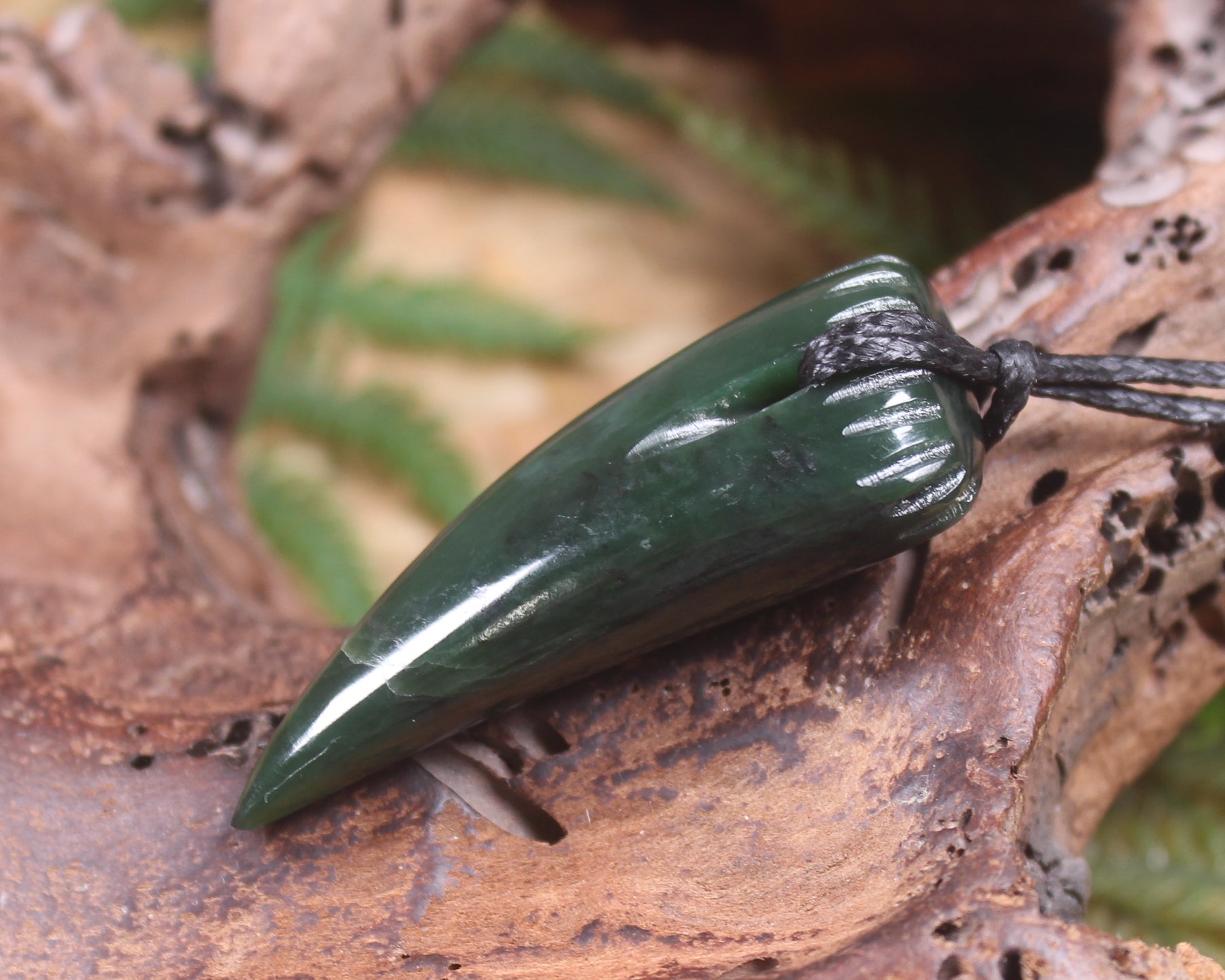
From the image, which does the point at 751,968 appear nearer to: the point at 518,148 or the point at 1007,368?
the point at 1007,368

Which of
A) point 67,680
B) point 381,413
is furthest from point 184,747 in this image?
point 381,413

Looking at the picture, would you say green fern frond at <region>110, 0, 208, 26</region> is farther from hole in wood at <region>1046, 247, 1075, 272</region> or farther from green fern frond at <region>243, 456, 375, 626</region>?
hole in wood at <region>1046, 247, 1075, 272</region>

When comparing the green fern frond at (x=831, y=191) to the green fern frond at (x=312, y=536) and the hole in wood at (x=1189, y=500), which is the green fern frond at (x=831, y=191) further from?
the hole in wood at (x=1189, y=500)

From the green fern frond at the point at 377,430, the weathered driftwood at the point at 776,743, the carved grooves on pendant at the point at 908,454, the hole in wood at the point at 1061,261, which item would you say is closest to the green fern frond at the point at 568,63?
the green fern frond at the point at 377,430

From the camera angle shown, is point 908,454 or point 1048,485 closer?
point 908,454

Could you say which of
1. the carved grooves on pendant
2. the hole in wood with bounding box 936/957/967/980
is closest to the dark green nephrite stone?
the carved grooves on pendant

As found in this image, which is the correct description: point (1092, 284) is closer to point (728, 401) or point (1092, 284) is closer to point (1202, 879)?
point (728, 401)

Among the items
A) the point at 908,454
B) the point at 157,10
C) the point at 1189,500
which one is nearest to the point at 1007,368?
the point at 908,454
